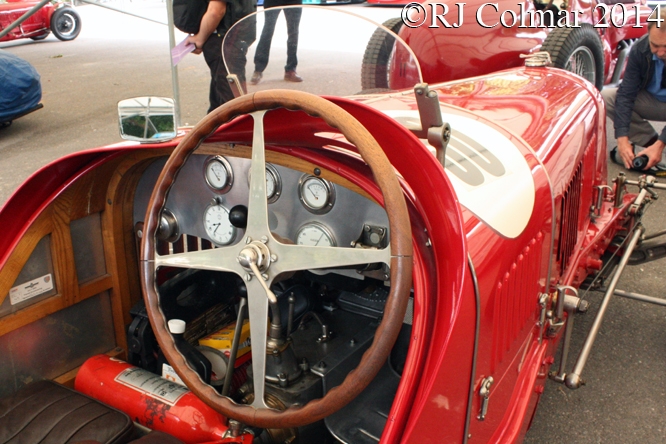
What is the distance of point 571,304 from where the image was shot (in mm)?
1688

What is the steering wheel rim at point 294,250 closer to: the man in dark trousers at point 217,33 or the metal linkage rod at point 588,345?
the metal linkage rod at point 588,345

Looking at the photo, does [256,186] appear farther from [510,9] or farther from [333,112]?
[510,9]

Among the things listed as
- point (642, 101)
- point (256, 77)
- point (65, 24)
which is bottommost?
point (642, 101)

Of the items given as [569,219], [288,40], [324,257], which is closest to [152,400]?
[324,257]

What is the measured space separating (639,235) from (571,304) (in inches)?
45.9

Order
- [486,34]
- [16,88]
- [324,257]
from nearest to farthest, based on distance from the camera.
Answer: [324,257] → [486,34] → [16,88]

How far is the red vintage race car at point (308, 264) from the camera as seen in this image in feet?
3.60

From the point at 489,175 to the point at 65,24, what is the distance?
12138 millimetres

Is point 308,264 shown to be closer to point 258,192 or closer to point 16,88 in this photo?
point 258,192

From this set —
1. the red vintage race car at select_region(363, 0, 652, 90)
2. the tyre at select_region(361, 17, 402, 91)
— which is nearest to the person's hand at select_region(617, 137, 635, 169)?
the red vintage race car at select_region(363, 0, 652, 90)

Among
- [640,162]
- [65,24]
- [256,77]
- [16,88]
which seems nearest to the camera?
[256,77]

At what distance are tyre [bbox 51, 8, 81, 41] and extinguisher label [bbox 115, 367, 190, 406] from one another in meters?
11.4

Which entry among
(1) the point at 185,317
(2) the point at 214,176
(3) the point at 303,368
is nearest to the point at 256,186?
(2) the point at 214,176

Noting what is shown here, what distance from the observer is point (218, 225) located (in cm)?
164
